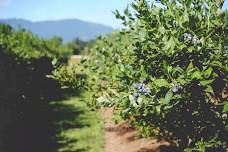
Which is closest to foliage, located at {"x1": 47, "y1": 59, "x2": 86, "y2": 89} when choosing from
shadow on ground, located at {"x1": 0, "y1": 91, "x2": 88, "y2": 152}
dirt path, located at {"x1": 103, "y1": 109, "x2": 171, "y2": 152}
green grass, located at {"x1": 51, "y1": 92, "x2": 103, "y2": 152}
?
green grass, located at {"x1": 51, "y1": 92, "x2": 103, "y2": 152}

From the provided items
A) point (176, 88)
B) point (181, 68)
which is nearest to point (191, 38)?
point (181, 68)

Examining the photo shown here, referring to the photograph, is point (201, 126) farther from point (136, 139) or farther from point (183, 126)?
point (136, 139)

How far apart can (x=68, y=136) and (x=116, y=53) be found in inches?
230

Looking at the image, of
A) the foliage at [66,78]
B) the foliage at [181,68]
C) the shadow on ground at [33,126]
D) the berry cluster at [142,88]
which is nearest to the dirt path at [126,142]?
the shadow on ground at [33,126]

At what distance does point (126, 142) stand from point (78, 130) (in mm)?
2772

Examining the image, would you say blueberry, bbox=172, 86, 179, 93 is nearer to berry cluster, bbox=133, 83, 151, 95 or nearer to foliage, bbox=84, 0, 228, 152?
foliage, bbox=84, 0, 228, 152

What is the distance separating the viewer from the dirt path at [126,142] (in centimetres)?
863

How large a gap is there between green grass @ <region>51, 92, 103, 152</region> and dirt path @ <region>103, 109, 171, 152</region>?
0.90 ft

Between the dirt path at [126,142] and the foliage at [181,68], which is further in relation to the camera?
the dirt path at [126,142]

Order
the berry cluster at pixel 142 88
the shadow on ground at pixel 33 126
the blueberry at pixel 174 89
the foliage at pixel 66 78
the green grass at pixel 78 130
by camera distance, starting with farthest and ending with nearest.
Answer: the green grass at pixel 78 130 < the shadow on ground at pixel 33 126 < the foliage at pixel 66 78 < the berry cluster at pixel 142 88 < the blueberry at pixel 174 89

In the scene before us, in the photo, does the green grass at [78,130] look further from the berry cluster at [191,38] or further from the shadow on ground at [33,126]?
the berry cluster at [191,38]

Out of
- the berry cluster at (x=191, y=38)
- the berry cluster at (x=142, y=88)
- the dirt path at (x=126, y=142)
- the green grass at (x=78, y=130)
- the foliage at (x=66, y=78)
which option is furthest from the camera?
the green grass at (x=78, y=130)

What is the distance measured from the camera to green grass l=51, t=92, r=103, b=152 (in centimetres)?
1014

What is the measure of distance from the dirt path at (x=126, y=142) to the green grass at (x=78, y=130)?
0.90 ft
